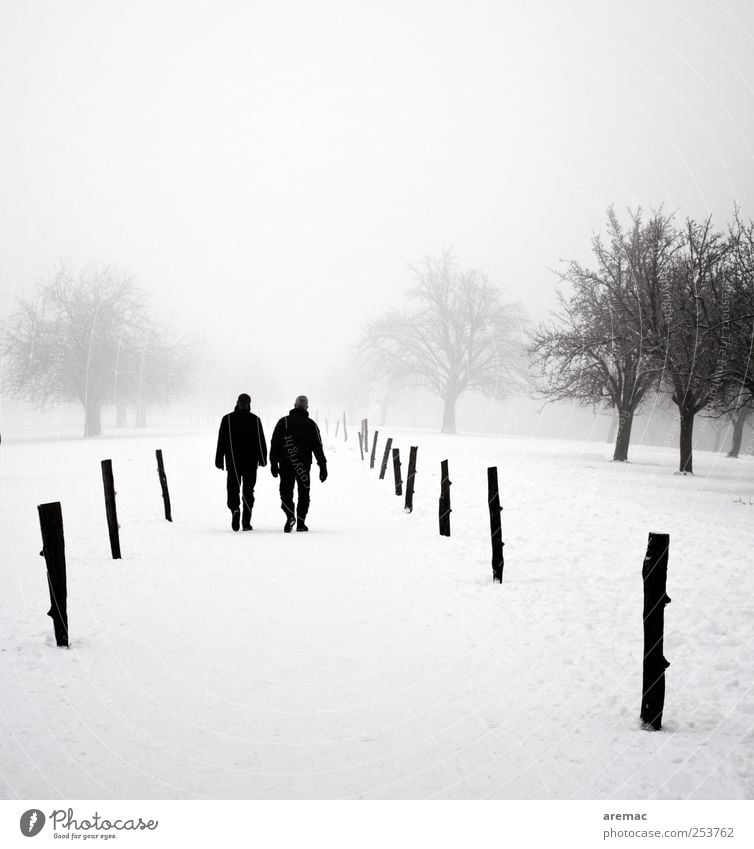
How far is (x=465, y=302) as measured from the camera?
40.5 meters

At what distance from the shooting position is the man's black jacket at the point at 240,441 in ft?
29.0

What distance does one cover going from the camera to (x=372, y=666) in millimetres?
4156

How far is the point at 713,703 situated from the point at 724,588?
→ 9.40 ft

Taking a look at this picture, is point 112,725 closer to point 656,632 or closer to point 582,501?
point 656,632

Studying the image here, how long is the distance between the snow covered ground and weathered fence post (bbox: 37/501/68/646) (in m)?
0.23

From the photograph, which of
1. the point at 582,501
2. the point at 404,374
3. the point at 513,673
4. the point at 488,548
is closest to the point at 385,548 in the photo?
the point at 488,548

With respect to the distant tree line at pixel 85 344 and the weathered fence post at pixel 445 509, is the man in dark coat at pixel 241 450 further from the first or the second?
the distant tree line at pixel 85 344

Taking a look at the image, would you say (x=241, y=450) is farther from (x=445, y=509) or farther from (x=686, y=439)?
(x=686, y=439)

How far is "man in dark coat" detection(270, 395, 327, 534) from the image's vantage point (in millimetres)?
8969

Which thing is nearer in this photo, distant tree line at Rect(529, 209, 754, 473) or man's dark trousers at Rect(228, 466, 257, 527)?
man's dark trousers at Rect(228, 466, 257, 527)

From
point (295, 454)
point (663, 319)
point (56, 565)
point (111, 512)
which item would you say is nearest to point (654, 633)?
point (56, 565)

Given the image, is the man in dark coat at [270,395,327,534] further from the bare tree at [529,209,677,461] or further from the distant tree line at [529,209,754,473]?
the bare tree at [529,209,677,461]

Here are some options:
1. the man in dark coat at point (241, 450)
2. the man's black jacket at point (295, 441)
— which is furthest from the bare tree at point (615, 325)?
the man in dark coat at point (241, 450)

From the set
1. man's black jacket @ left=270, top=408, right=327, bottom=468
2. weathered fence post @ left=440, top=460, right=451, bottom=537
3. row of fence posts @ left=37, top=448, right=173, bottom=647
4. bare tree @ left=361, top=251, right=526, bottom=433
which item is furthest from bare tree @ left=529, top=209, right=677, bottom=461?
row of fence posts @ left=37, top=448, right=173, bottom=647
